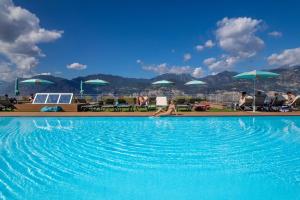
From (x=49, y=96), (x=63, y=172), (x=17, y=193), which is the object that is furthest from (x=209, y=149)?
(x=49, y=96)

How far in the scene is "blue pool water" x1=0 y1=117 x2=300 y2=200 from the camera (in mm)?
3666

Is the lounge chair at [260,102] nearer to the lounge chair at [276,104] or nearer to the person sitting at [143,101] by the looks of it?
the lounge chair at [276,104]

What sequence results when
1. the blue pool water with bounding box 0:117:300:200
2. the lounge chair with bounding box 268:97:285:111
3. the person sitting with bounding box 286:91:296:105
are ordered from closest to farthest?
the blue pool water with bounding box 0:117:300:200, the lounge chair with bounding box 268:97:285:111, the person sitting with bounding box 286:91:296:105

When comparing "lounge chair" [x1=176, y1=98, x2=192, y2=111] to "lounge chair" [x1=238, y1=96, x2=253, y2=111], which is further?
"lounge chair" [x1=176, y1=98, x2=192, y2=111]

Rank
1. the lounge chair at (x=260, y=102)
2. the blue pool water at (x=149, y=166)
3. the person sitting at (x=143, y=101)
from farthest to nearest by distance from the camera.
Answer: the person sitting at (x=143, y=101)
the lounge chair at (x=260, y=102)
the blue pool water at (x=149, y=166)

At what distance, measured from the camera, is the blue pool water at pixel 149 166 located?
3.67 metres

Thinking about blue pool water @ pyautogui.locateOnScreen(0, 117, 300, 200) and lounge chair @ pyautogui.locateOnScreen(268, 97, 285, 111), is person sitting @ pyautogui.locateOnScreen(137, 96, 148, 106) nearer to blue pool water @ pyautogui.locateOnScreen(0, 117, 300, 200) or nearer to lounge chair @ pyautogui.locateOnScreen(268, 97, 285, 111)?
lounge chair @ pyautogui.locateOnScreen(268, 97, 285, 111)

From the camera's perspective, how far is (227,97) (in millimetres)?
20734

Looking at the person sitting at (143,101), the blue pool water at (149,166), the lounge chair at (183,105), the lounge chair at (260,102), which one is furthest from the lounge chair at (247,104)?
the blue pool water at (149,166)

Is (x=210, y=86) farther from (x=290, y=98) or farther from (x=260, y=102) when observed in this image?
(x=260, y=102)

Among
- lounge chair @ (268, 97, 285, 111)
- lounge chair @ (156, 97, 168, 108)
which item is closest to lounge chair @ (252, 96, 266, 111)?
lounge chair @ (268, 97, 285, 111)

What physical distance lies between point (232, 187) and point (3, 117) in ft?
39.1

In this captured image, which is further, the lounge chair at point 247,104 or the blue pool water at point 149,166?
the lounge chair at point 247,104

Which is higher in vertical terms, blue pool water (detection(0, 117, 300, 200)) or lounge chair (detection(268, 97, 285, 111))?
lounge chair (detection(268, 97, 285, 111))
